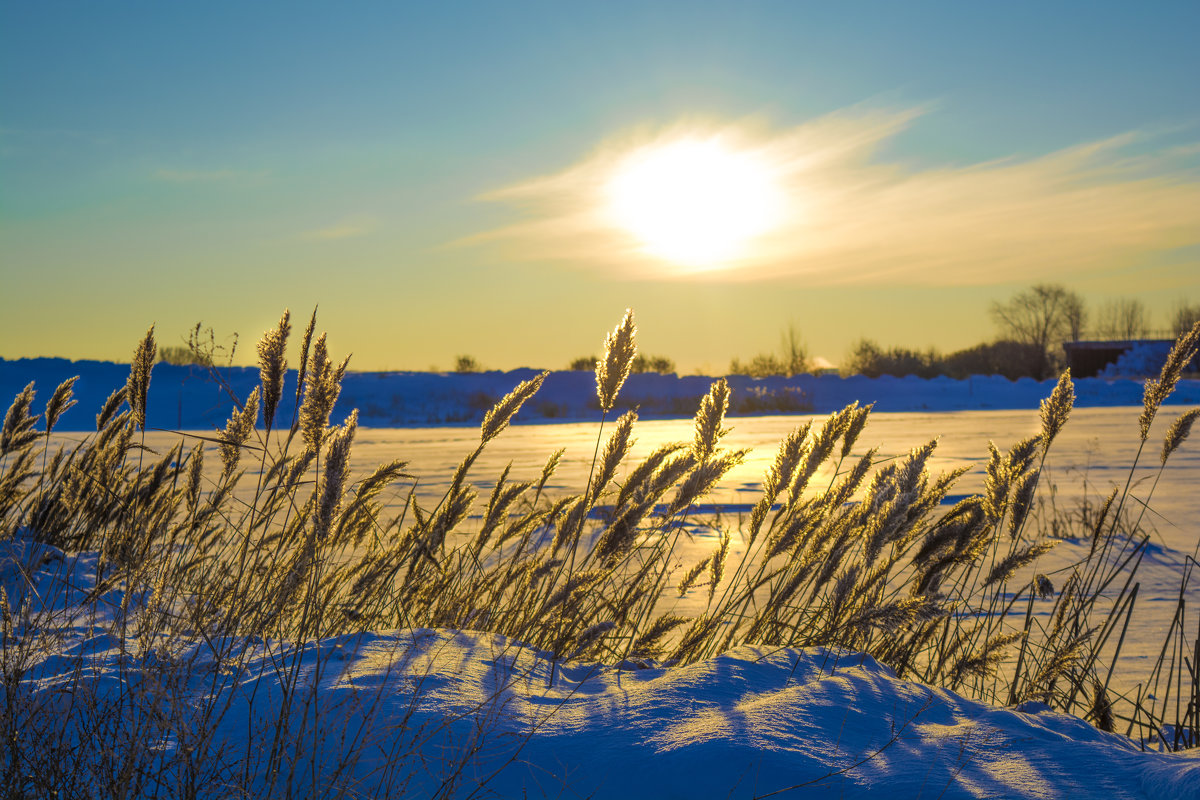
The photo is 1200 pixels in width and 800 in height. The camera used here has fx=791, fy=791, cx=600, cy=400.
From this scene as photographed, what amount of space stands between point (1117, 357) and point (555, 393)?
32904 millimetres

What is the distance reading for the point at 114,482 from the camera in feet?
10.9

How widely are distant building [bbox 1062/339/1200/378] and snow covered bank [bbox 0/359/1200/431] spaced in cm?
896

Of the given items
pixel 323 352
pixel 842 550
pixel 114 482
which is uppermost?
pixel 323 352

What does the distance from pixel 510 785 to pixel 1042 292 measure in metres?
58.1

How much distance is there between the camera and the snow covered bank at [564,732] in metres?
1.52

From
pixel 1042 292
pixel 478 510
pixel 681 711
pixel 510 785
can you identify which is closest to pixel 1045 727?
pixel 681 711

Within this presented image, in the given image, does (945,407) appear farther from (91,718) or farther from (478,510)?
(91,718)

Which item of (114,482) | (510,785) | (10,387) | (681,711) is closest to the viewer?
(510,785)

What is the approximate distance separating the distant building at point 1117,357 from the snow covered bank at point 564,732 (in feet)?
135

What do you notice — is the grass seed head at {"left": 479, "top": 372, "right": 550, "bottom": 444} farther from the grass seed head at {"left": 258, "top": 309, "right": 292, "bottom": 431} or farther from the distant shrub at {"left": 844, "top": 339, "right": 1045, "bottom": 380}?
the distant shrub at {"left": 844, "top": 339, "right": 1045, "bottom": 380}

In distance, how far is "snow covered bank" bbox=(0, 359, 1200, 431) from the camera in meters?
23.0

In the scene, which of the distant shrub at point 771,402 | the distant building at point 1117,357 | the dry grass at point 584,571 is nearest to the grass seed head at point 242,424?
the dry grass at point 584,571

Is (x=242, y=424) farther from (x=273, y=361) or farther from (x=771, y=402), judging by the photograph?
(x=771, y=402)

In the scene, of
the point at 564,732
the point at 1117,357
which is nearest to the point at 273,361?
the point at 564,732
